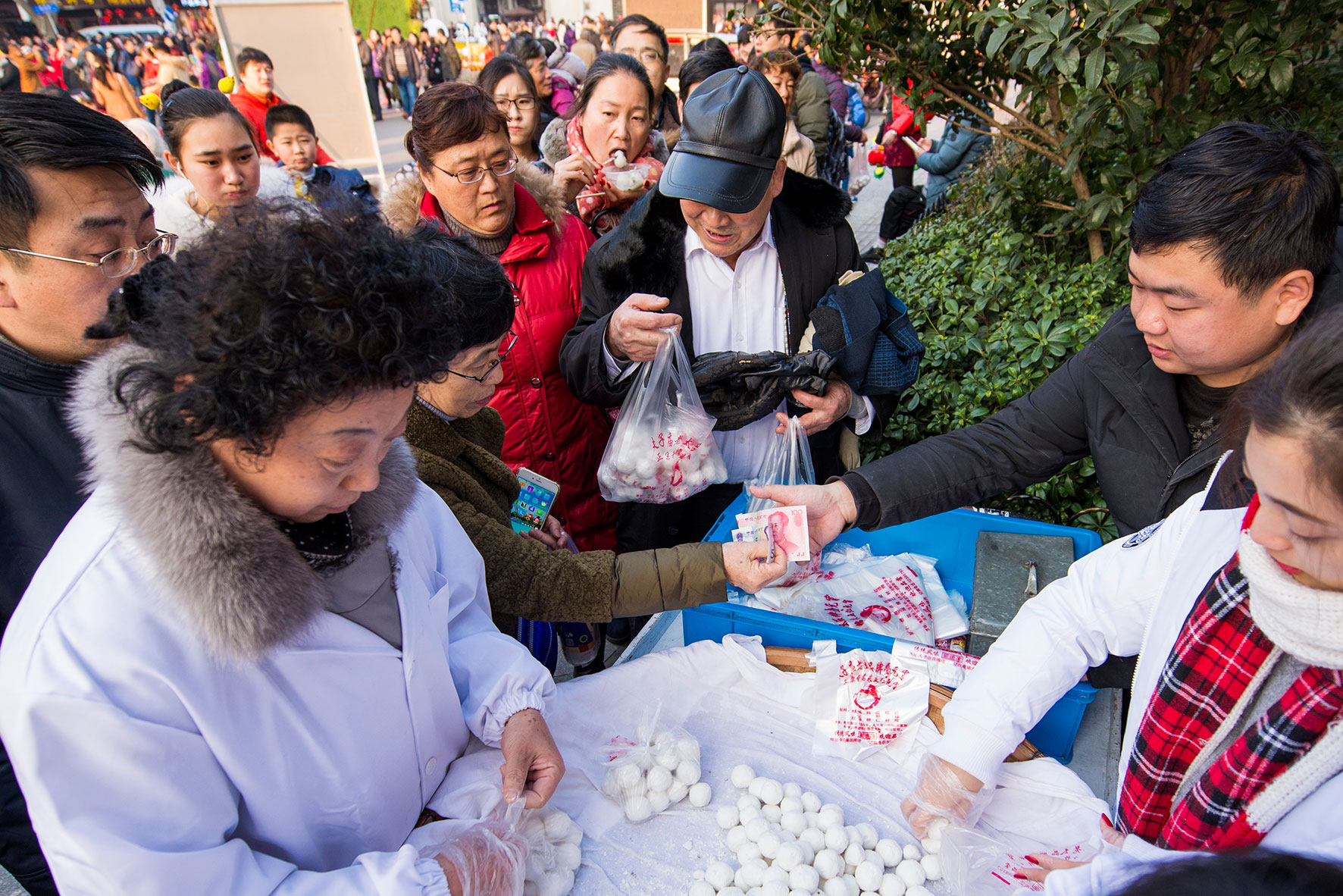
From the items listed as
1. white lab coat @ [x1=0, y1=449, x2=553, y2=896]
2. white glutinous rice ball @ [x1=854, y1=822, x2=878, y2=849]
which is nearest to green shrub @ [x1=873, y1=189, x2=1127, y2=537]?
white glutinous rice ball @ [x1=854, y1=822, x2=878, y2=849]

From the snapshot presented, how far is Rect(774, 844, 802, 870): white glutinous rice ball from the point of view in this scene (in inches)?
58.6

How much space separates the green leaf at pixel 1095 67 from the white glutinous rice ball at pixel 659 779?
2.44 meters

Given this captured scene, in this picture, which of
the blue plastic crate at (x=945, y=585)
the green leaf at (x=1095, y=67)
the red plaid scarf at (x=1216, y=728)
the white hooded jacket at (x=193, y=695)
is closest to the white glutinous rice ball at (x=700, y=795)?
the blue plastic crate at (x=945, y=585)

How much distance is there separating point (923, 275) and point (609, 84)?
1.90 meters

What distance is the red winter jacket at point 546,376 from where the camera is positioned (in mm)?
2564

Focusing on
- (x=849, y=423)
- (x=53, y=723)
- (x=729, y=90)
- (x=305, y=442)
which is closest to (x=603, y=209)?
(x=729, y=90)

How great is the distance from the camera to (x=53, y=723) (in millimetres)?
910

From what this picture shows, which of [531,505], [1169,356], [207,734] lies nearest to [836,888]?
[207,734]

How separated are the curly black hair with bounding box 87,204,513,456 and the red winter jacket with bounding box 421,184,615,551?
57.9 inches

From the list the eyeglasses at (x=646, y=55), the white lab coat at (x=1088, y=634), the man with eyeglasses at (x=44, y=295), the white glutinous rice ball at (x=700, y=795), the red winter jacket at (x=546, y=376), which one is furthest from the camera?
the eyeglasses at (x=646, y=55)

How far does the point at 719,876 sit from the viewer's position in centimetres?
148

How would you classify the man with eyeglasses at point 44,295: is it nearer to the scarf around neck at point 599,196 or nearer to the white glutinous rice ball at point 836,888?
the white glutinous rice ball at point 836,888

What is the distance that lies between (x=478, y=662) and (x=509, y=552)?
11.5 inches

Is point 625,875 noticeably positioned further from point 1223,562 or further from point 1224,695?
point 1223,562
